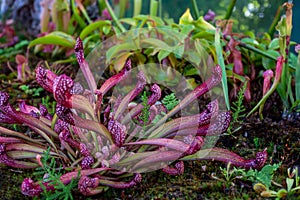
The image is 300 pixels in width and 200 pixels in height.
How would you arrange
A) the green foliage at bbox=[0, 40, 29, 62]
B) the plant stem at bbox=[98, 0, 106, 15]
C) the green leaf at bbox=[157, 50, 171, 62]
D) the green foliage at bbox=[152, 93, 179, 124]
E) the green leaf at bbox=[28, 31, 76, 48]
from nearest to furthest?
1. the green foliage at bbox=[152, 93, 179, 124]
2. the green leaf at bbox=[157, 50, 171, 62]
3. the green leaf at bbox=[28, 31, 76, 48]
4. the green foliage at bbox=[0, 40, 29, 62]
5. the plant stem at bbox=[98, 0, 106, 15]

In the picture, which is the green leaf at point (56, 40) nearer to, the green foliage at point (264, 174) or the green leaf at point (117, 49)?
the green leaf at point (117, 49)

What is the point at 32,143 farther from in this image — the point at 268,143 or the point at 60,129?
the point at 268,143

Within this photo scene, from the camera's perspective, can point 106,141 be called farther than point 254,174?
Yes

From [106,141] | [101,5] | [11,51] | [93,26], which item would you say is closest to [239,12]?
[101,5]

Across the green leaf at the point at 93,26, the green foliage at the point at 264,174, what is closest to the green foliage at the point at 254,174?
the green foliage at the point at 264,174

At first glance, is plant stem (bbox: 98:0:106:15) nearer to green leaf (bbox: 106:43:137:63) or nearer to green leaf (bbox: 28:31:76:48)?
green leaf (bbox: 28:31:76:48)

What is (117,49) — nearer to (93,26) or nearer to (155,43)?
(155,43)

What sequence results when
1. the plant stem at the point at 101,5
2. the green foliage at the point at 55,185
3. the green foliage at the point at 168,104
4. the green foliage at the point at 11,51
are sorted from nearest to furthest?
the green foliage at the point at 55,185
the green foliage at the point at 168,104
the green foliage at the point at 11,51
the plant stem at the point at 101,5

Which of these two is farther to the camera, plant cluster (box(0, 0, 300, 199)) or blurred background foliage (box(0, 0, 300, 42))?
blurred background foliage (box(0, 0, 300, 42))

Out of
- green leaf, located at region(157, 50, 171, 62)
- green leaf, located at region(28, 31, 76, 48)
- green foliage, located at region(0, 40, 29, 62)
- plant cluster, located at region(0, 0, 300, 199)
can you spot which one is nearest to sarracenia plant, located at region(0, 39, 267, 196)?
plant cluster, located at region(0, 0, 300, 199)
